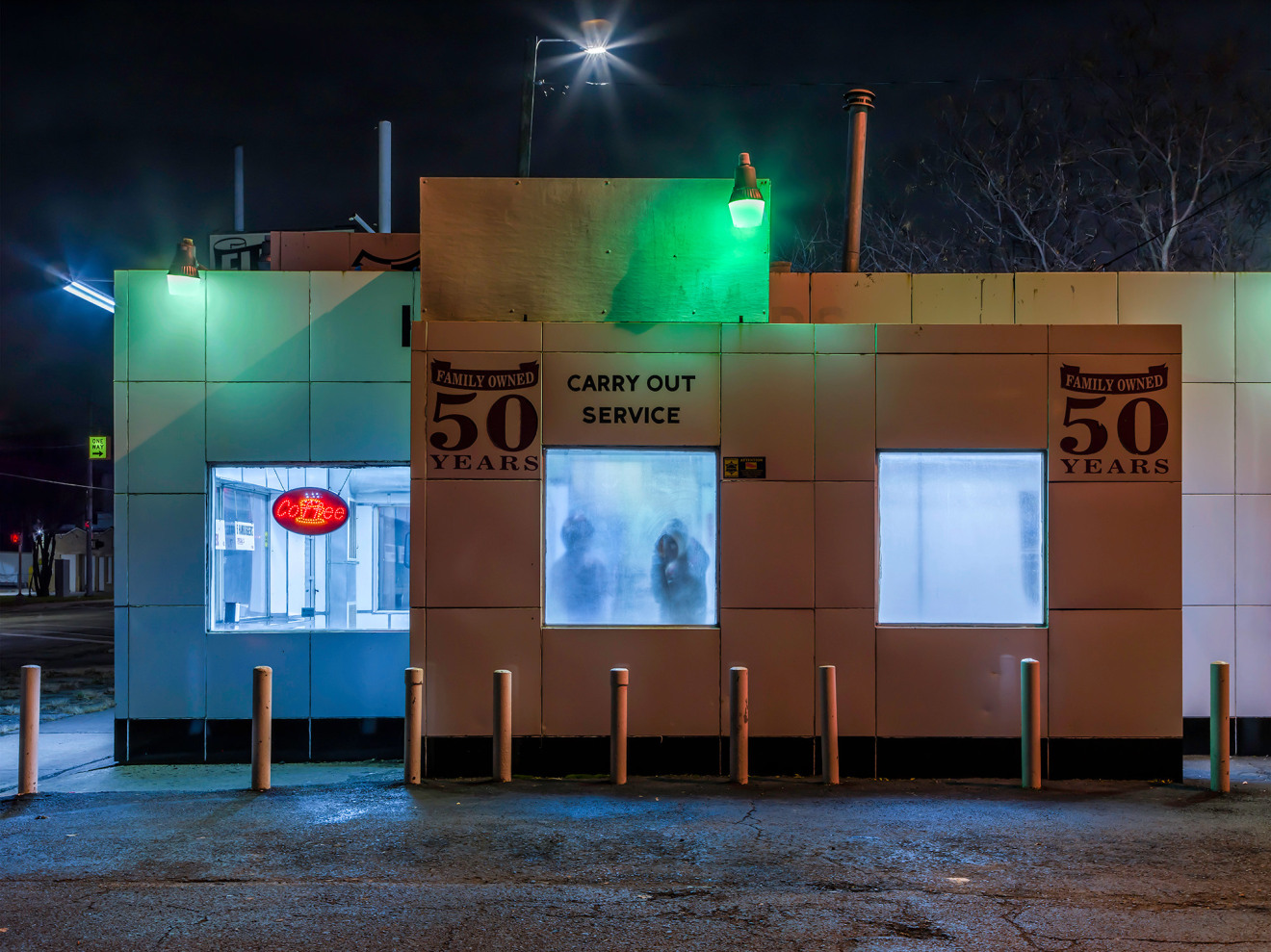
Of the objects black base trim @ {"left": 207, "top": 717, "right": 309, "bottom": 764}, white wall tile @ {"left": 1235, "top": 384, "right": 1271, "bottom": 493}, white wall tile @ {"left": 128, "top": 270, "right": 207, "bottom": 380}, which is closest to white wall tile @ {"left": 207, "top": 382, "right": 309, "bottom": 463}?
white wall tile @ {"left": 128, "top": 270, "right": 207, "bottom": 380}

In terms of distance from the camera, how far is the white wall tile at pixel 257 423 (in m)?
10.5

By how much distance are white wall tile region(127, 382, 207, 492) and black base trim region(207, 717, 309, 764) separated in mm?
2537

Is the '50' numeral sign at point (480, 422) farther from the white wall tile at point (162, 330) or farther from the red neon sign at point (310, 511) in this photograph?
the white wall tile at point (162, 330)

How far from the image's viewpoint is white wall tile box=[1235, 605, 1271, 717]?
1064 centimetres

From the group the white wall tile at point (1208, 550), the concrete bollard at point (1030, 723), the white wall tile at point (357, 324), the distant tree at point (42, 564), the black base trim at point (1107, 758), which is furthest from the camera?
the distant tree at point (42, 564)

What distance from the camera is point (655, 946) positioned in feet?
15.9

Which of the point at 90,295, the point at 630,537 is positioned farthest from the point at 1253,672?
the point at 90,295

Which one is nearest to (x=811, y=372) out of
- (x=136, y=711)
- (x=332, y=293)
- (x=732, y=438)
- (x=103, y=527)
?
(x=732, y=438)

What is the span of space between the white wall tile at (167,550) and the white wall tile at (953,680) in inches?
278

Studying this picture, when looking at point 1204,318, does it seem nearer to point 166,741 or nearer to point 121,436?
point 121,436

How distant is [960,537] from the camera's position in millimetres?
9375

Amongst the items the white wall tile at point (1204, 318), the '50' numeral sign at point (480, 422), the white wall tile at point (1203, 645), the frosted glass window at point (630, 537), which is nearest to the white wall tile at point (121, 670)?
the '50' numeral sign at point (480, 422)

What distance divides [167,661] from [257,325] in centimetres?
368

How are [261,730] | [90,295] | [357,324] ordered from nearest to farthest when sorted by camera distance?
[261,730] < [357,324] < [90,295]
